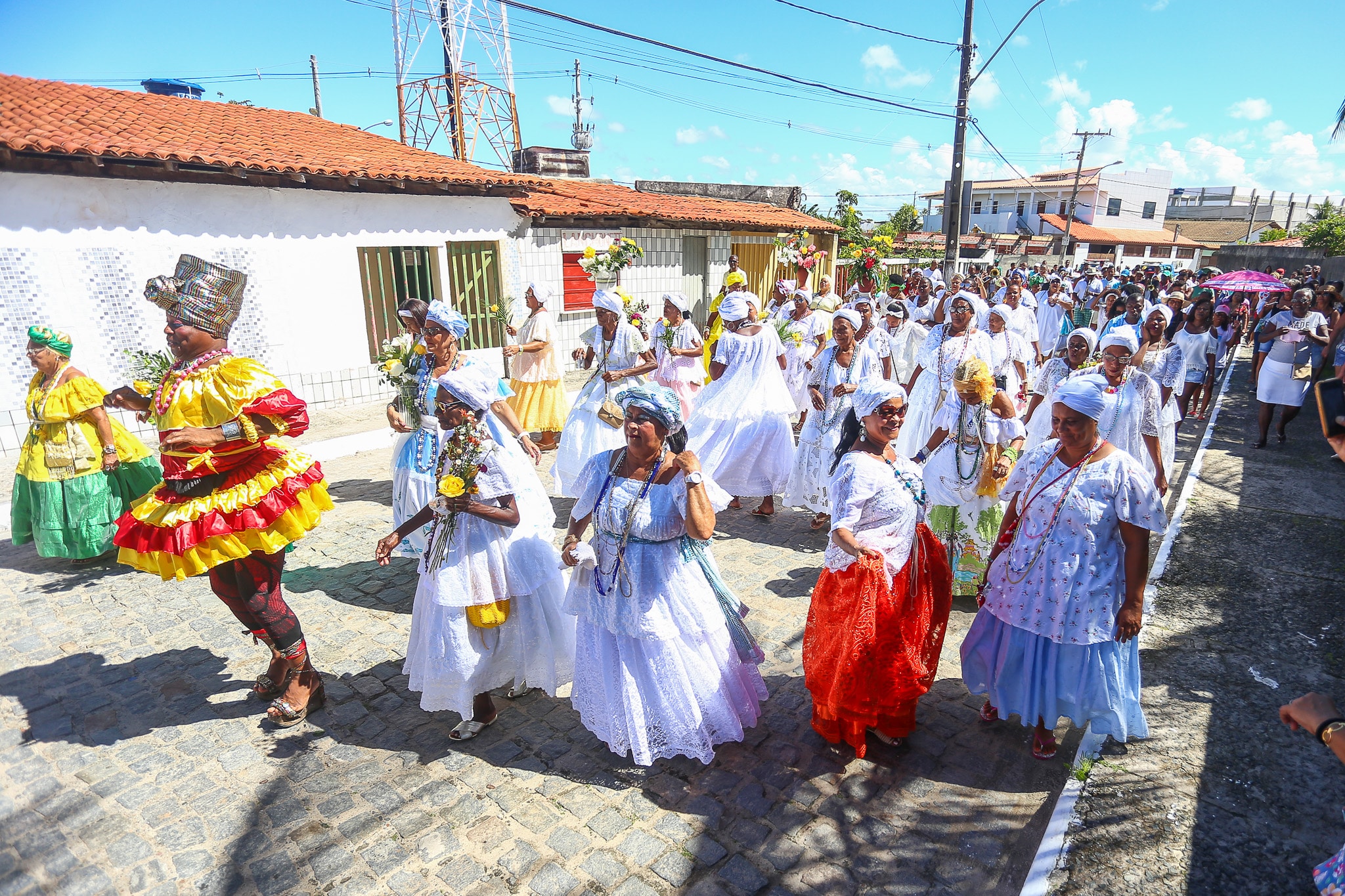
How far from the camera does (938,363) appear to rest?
22.6ft

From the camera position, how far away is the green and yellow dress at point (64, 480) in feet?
17.6

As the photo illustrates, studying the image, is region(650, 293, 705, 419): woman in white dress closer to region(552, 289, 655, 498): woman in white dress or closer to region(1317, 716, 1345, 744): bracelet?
region(552, 289, 655, 498): woman in white dress

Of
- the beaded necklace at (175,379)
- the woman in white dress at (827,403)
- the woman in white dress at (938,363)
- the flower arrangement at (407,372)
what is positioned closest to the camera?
the beaded necklace at (175,379)

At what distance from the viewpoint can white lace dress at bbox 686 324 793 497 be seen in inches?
279

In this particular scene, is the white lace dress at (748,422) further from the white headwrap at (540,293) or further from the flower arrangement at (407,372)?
the flower arrangement at (407,372)

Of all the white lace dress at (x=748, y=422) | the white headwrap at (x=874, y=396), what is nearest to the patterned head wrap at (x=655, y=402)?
the white headwrap at (x=874, y=396)

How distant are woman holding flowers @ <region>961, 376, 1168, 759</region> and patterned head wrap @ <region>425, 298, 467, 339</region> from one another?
10.8ft

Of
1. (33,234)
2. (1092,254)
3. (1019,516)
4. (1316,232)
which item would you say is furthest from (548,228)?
(1092,254)

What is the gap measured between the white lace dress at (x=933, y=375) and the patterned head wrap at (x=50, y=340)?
670cm

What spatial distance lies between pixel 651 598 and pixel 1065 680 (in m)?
1.99

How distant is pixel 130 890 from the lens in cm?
280

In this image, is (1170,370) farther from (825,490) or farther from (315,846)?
(315,846)

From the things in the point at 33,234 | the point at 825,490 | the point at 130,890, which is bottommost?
the point at 130,890

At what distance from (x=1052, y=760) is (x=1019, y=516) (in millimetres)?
1221
